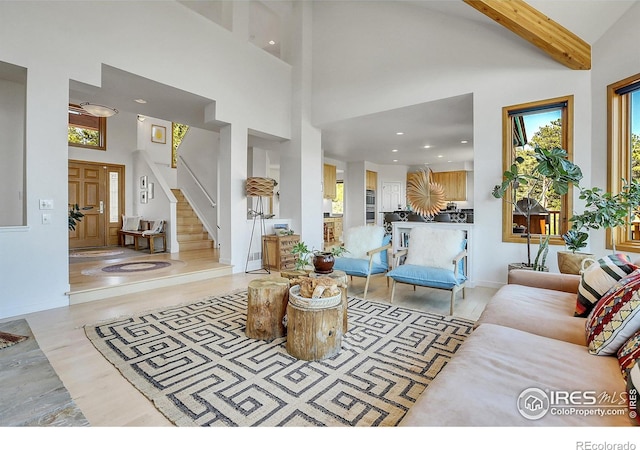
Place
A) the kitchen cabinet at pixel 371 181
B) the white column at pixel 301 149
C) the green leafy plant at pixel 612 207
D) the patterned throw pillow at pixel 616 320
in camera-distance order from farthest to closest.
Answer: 1. the kitchen cabinet at pixel 371 181
2. the white column at pixel 301 149
3. the green leafy plant at pixel 612 207
4. the patterned throw pillow at pixel 616 320

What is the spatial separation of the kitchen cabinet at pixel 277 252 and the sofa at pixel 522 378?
414cm

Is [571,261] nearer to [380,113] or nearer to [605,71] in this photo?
[605,71]

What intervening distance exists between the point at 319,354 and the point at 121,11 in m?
4.93

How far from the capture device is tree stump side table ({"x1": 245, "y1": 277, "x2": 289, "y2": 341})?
8.24 feet

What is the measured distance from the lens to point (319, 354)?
2.16 m

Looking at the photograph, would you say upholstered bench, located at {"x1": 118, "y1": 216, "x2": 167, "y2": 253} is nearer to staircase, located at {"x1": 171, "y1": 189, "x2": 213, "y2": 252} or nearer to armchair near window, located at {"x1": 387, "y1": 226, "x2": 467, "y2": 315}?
staircase, located at {"x1": 171, "y1": 189, "x2": 213, "y2": 252}

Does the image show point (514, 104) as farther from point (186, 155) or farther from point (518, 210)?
point (186, 155)

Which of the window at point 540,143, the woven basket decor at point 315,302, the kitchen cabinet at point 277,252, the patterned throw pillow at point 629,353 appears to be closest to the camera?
the patterned throw pillow at point 629,353

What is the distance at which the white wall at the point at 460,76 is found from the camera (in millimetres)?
3924

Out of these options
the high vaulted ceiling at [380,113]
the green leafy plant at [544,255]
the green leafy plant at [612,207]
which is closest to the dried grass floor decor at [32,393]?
the high vaulted ceiling at [380,113]

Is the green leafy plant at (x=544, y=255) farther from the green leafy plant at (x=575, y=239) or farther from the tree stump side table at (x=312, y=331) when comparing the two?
the tree stump side table at (x=312, y=331)

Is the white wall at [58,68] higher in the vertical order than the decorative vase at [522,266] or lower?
higher

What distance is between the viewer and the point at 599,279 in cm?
183

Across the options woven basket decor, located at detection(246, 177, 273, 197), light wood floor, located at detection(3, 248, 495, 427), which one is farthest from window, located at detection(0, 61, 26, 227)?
woven basket decor, located at detection(246, 177, 273, 197)
